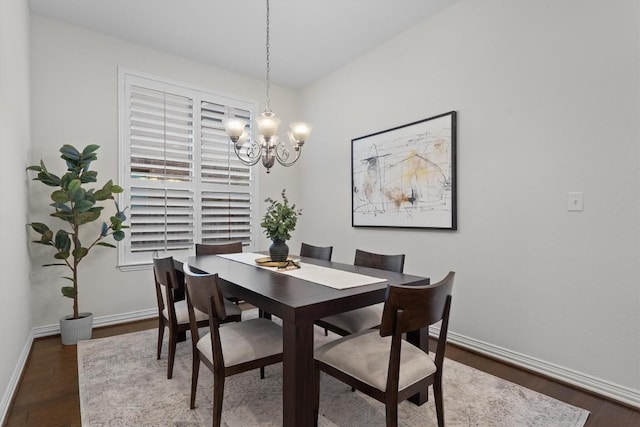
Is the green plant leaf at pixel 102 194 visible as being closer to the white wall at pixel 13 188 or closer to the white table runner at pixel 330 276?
the white wall at pixel 13 188

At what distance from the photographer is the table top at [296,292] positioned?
4.98ft

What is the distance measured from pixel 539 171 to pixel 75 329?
3.97 meters

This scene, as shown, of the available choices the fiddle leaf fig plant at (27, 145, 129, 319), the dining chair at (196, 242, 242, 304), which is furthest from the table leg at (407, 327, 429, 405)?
the fiddle leaf fig plant at (27, 145, 129, 319)

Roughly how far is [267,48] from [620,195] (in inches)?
130

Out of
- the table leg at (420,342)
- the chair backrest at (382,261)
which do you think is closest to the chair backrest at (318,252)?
the chair backrest at (382,261)

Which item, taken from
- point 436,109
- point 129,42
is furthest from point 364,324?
point 129,42

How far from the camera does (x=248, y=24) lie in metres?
3.28

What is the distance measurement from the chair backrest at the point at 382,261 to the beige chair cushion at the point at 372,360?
0.76m

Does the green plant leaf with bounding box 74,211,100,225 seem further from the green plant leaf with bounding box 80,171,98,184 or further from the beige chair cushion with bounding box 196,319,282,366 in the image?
the beige chair cushion with bounding box 196,319,282,366

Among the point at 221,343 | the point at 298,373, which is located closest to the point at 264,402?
the point at 221,343

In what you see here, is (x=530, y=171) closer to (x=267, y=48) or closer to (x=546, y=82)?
(x=546, y=82)

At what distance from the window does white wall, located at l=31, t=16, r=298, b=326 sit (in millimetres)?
134

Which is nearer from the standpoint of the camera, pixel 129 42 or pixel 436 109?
pixel 436 109

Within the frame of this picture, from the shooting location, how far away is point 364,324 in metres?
2.20
